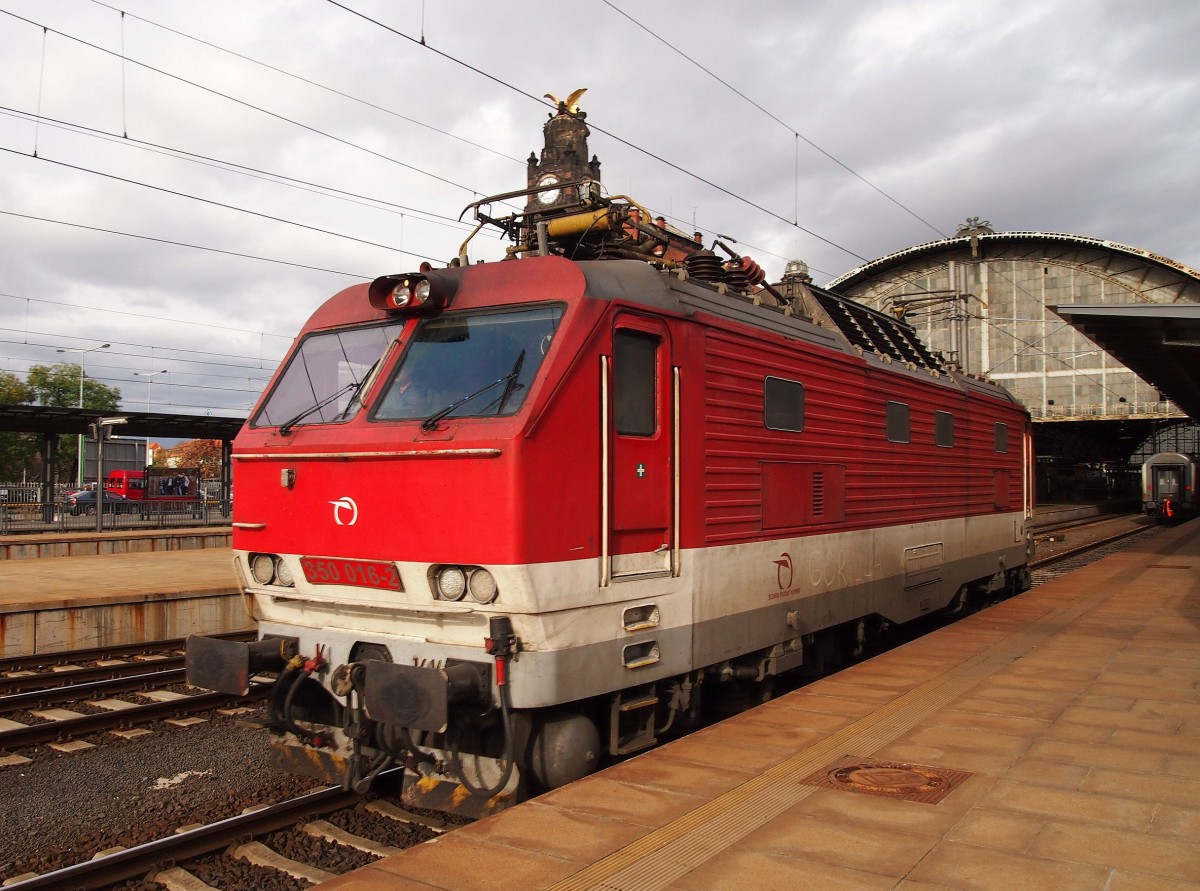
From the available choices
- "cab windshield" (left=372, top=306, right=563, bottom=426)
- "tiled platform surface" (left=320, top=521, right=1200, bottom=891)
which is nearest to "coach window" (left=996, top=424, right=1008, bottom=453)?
"tiled platform surface" (left=320, top=521, right=1200, bottom=891)

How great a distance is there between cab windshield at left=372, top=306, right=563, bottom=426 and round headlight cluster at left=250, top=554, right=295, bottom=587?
118cm

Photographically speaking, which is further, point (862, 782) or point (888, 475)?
point (888, 475)

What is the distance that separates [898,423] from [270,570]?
21.0 feet

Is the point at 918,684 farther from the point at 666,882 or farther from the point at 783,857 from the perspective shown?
the point at 666,882

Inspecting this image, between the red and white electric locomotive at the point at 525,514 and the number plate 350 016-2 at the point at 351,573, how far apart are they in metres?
0.02

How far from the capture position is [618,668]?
17.9 ft

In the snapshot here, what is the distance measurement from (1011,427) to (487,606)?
11.2 m

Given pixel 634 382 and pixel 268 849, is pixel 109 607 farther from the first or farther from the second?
pixel 634 382

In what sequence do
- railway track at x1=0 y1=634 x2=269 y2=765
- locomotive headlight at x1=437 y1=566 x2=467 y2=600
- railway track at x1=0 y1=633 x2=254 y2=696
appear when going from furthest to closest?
railway track at x1=0 y1=633 x2=254 y2=696 < railway track at x1=0 y1=634 x2=269 y2=765 < locomotive headlight at x1=437 y1=566 x2=467 y2=600

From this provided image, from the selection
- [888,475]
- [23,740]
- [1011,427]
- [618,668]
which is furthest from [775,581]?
[1011,427]

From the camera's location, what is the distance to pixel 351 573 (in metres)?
5.56

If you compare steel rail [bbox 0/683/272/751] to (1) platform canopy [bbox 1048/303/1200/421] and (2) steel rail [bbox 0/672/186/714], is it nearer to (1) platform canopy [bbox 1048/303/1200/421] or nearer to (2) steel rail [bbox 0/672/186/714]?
(2) steel rail [bbox 0/672/186/714]

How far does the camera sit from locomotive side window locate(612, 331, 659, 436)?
18.4 feet

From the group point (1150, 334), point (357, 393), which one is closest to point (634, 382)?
point (357, 393)
